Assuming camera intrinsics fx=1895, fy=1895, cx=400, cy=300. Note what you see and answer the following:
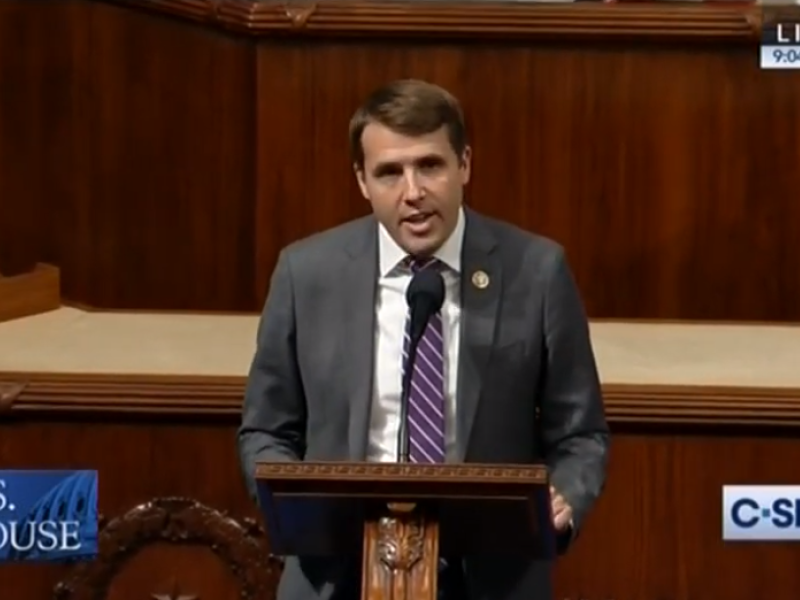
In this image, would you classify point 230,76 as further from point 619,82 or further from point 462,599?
point 462,599

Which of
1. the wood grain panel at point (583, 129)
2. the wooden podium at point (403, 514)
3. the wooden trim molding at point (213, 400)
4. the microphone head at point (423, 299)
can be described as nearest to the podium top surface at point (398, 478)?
the wooden podium at point (403, 514)

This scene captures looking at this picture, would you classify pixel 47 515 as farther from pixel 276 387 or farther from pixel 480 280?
pixel 480 280

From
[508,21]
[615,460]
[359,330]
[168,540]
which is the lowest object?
[168,540]

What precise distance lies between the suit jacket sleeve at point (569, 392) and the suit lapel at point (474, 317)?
51 mm

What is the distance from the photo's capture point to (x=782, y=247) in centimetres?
286

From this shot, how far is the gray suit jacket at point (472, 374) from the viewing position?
5.19 ft

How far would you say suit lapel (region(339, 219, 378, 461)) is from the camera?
157 cm

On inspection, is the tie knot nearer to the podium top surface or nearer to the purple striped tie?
the purple striped tie

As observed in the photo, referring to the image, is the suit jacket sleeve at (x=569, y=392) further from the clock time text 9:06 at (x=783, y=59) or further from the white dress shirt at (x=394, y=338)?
the clock time text 9:06 at (x=783, y=59)

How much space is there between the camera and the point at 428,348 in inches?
62.1

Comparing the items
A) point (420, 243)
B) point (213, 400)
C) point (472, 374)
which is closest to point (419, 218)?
point (420, 243)

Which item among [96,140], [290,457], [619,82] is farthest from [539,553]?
[96,140]

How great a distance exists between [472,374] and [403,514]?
0.20 meters

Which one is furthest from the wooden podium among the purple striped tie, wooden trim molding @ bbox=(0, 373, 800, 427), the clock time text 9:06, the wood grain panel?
the clock time text 9:06
